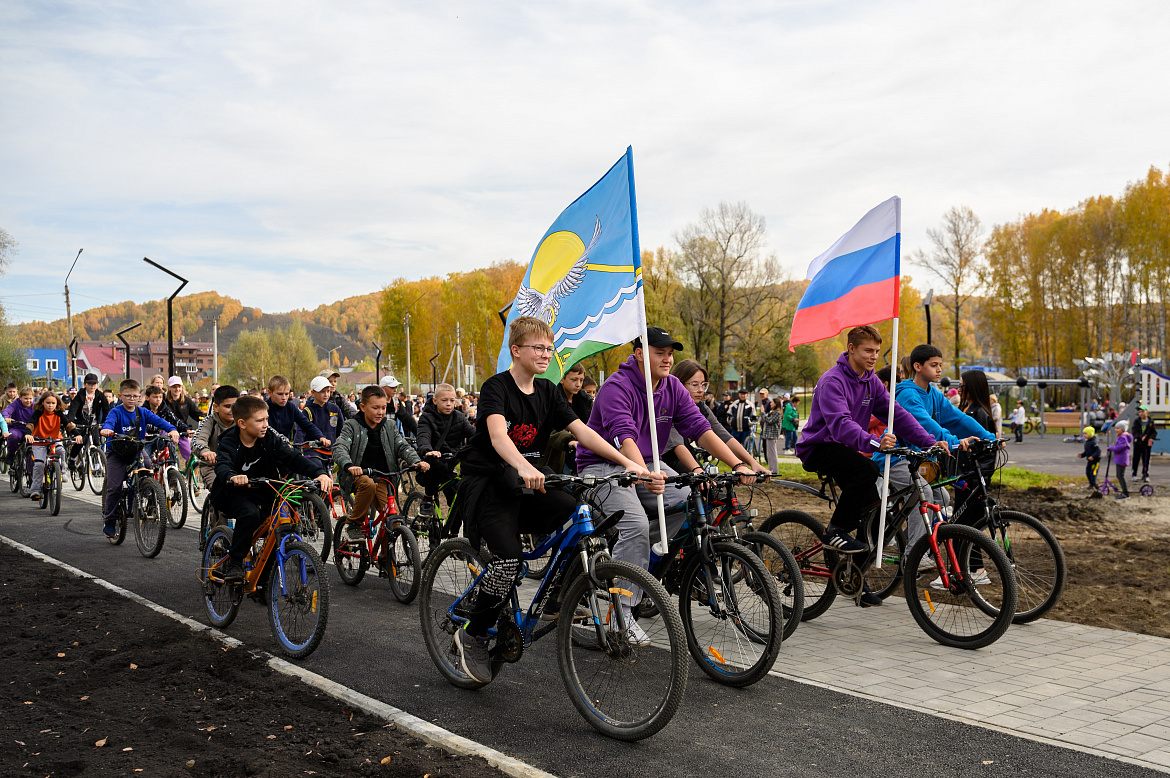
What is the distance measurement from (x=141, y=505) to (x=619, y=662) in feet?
24.5

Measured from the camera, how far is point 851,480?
20.3 ft

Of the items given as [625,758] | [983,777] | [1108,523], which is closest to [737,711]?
[625,758]

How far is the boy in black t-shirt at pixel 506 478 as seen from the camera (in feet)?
15.0

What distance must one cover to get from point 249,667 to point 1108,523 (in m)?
10.6

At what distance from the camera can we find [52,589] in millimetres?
7617

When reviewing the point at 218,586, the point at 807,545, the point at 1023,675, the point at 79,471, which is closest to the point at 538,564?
the point at 807,545

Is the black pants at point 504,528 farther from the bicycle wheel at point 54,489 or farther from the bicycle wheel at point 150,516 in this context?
the bicycle wheel at point 54,489

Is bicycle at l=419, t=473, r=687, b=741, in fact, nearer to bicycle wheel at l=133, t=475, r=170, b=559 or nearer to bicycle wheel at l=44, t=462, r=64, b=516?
bicycle wheel at l=133, t=475, r=170, b=559

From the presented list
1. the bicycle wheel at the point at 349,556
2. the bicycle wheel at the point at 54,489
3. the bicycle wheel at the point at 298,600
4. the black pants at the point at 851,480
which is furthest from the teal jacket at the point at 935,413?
the bicycle wheel at the point at 54,489

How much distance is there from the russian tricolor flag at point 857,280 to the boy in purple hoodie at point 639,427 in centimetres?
137

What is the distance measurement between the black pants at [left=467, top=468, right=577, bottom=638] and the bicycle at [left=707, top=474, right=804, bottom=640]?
971 mm

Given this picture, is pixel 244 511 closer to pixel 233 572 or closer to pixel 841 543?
pixel 233 572

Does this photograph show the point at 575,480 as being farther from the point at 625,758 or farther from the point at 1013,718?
the point at 1013,718

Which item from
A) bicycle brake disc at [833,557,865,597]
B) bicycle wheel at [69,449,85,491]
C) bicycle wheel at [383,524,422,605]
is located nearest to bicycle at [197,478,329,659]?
bicycle wheel at [383,524,422,605]
